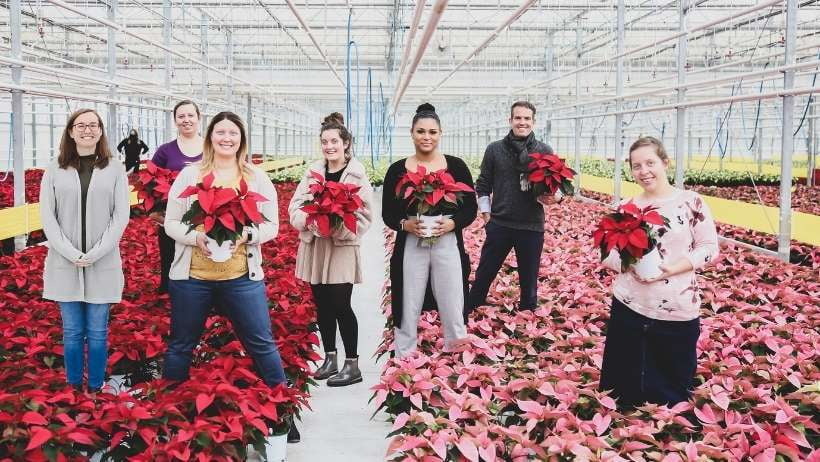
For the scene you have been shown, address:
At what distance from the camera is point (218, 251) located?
2.91 meters

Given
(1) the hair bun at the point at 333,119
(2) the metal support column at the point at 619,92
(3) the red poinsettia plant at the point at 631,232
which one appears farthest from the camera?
(2) the metal support column at the point at 619,92

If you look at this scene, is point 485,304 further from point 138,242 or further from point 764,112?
point 764,112

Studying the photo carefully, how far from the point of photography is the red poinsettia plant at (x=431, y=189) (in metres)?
3.52

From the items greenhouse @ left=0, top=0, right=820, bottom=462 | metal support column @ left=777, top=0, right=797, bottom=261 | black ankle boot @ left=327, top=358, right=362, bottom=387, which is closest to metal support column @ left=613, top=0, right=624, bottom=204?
metal support column @ left=777, top=0, right=797, bottom=261

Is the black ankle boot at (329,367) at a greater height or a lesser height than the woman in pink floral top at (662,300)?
lesser

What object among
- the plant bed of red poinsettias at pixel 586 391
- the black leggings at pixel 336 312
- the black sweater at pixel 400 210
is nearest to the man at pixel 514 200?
the plant bed of red poinsettias at pixel 586 391

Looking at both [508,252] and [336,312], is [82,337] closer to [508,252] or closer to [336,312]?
[336,312]

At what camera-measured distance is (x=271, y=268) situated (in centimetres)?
599

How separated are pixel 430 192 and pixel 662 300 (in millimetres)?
1146

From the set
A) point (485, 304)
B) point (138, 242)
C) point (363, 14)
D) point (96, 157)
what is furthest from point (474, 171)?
point (96, 157)

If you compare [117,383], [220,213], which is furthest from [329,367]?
[220,213]

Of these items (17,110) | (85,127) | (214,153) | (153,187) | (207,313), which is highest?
(17,110)

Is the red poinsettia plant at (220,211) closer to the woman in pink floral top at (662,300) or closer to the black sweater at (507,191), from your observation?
the woman in pink floral top at (662,300)

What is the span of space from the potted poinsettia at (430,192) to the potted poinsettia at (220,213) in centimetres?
84
